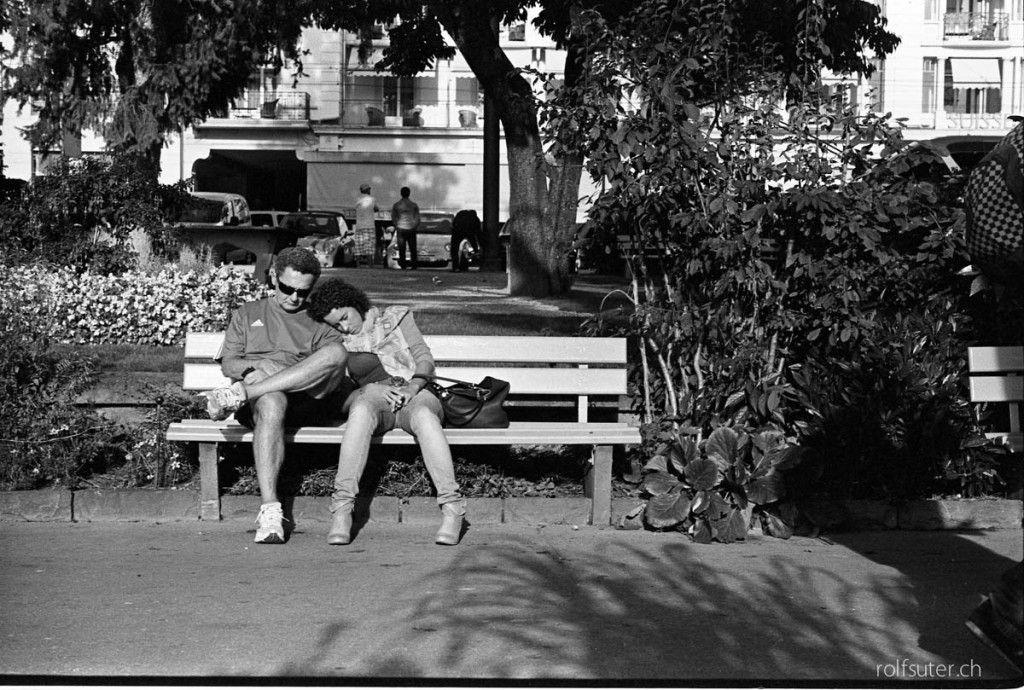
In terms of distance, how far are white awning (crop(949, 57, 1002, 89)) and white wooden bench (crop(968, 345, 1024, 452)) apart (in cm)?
4838

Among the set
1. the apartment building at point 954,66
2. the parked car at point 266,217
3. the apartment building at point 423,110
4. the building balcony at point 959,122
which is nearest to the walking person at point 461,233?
the parked car at point 266,217

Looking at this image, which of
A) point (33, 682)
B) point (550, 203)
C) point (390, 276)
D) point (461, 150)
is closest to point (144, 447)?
point (33, 682)

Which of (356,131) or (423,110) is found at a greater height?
(423,110)

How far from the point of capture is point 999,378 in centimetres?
717

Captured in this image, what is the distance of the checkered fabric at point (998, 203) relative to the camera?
4.13 metres

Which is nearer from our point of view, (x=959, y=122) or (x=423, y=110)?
(x=423, y=110)

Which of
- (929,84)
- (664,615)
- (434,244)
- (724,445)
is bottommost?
(664,615)

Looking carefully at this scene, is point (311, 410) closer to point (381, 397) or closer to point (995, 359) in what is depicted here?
point (381, 397)

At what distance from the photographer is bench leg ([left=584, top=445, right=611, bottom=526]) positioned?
6.96 meters

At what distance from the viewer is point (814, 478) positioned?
22.2 ft

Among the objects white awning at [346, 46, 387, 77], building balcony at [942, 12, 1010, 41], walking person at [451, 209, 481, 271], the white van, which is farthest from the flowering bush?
building balcony at [942, 12, 1010, 41]

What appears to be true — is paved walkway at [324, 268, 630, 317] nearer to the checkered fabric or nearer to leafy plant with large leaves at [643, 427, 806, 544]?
leafy plant with large leaves at [643, 427, 806, 544]

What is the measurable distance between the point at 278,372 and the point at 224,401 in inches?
15.7

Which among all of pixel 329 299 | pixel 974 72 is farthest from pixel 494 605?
pixel 974 72
